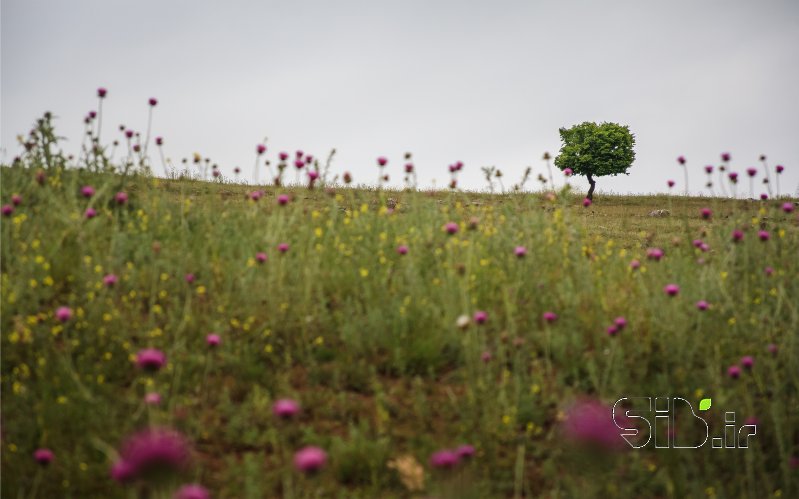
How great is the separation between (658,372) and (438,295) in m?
1.53

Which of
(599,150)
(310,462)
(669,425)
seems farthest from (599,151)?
(310,462)

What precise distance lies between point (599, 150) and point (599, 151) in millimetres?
63

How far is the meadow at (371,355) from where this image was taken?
125 inches

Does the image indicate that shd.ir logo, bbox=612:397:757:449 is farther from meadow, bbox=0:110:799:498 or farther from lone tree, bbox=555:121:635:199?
lone tree, bbox=555:121:635:199

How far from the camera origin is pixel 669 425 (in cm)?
366

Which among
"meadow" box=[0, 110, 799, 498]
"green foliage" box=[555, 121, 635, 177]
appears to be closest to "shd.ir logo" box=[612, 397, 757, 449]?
"meadow" box=[0, 110, 799, 498]

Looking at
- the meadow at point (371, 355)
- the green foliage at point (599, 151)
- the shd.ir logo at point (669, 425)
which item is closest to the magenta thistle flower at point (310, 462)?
the meadow at point (371, 355)

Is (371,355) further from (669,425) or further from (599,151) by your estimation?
(599,151)

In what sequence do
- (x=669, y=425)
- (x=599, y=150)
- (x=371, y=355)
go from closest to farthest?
(x=669, y=425) < (x=371, y=355) < (x=599, y=150)

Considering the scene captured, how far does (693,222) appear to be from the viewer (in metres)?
16.9

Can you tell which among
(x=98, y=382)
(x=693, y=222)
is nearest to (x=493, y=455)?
(x=98, y=382)

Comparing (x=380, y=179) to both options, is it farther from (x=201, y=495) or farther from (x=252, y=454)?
(x=201, y=495)

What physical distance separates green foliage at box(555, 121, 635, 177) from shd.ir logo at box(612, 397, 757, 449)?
3704 cm

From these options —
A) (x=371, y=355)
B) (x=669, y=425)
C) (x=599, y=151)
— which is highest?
(x=599, y=151)
